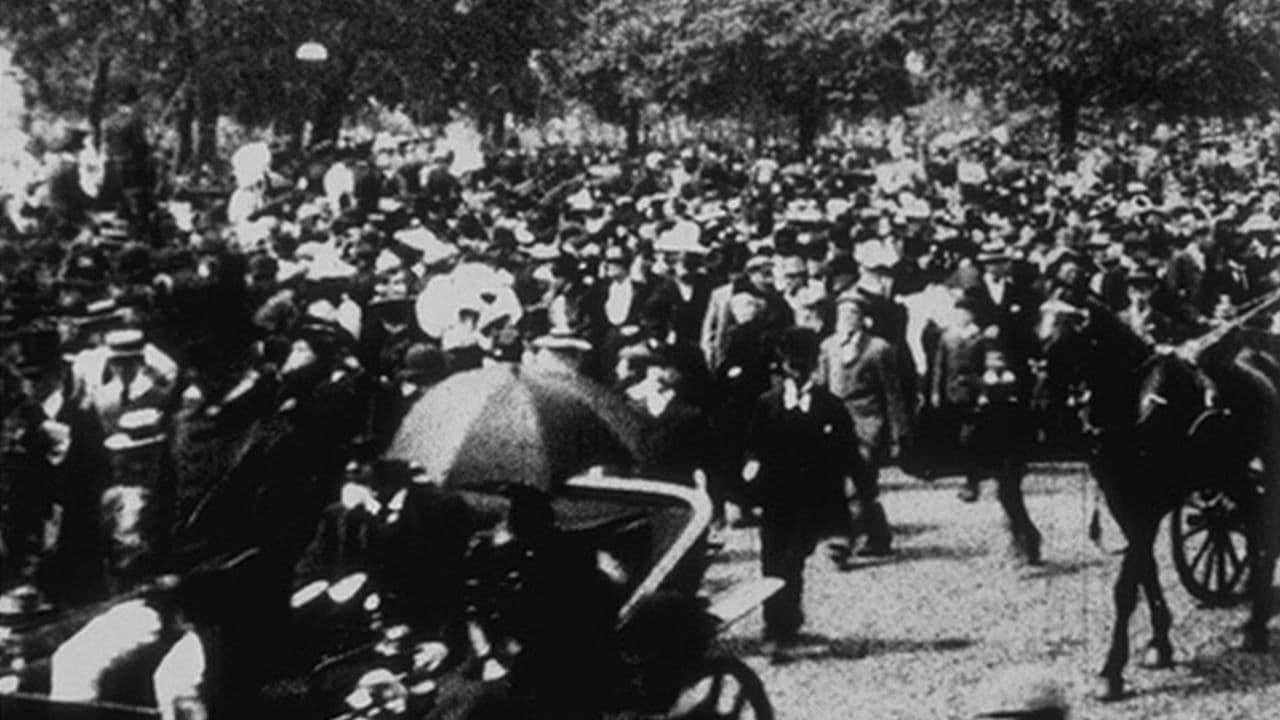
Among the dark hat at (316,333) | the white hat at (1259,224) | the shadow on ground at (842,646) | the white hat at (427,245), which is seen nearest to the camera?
Answer: the dark hat at (316,333)

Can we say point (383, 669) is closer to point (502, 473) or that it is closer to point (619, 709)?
point (619, 709)

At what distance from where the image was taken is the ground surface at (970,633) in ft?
37.8

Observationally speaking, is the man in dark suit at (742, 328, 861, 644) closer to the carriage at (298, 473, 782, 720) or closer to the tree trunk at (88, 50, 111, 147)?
the carriage at (298, 473, 782, 720)

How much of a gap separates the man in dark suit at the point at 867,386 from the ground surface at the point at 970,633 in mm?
338

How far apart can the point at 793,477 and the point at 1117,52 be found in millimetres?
22965

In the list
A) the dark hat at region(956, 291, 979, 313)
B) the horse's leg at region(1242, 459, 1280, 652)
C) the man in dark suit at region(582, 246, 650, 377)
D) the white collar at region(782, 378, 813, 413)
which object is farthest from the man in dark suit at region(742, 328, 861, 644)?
the man in dark suit at region(582, 246, 650, 377)

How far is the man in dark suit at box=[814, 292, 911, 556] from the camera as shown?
14.9 meters

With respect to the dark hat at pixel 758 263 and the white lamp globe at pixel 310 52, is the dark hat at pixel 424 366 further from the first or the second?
the dark hat at pixel 758 263

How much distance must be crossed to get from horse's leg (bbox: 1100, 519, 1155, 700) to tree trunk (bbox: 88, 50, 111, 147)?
6365 millimetres

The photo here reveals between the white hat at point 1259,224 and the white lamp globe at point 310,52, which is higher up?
the white lamp globe at point 310,52

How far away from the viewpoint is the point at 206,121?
14.3 meters

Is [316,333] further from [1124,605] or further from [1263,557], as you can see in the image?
[1263,557]

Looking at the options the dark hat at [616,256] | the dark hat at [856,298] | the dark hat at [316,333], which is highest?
the dark hat at [616,256]

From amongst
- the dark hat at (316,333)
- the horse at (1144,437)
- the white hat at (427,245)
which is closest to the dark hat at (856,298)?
the horse at (1144,437)
